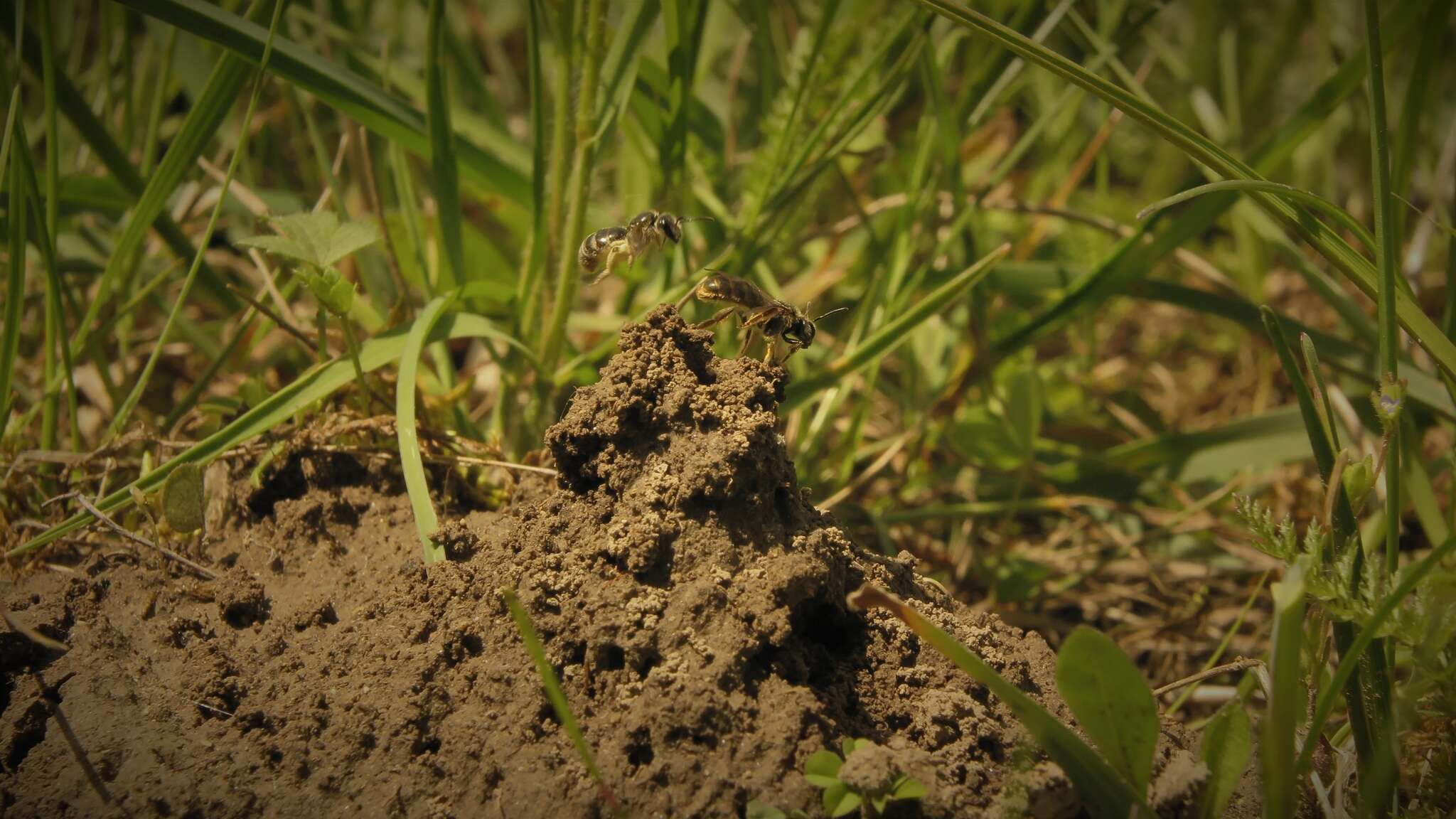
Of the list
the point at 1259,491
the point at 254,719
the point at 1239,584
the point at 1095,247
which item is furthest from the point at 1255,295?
the point at 254,719

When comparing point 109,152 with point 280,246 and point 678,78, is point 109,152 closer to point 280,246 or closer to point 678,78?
point 280,246

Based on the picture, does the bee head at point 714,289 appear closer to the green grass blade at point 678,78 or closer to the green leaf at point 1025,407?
the green grass blade at point 678,78

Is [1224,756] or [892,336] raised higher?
[892,336]

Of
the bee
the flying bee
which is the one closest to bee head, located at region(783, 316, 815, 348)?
the bee

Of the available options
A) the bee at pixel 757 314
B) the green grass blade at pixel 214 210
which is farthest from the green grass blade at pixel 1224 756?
the green grass blade at pixel 214 210

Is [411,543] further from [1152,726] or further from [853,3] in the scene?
[853,3]

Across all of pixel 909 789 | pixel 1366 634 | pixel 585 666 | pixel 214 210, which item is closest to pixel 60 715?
pixel 585 666

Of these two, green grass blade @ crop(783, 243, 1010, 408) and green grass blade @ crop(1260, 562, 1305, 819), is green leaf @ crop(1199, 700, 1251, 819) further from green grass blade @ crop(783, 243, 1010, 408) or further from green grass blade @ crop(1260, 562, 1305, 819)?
green grass blade @ crop(783, 243, 1010, 408)
